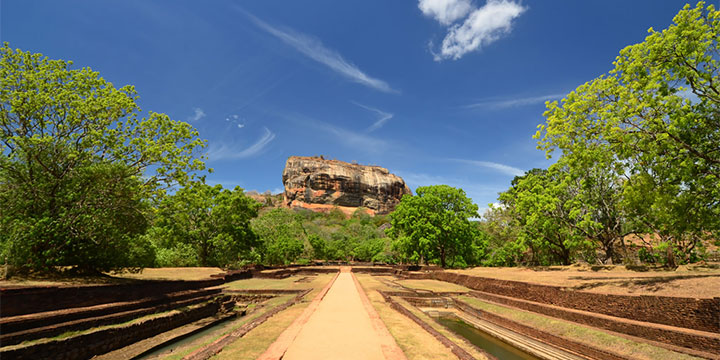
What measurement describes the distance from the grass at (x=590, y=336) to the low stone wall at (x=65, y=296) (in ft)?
51.1

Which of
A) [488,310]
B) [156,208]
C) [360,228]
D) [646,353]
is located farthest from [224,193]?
[360,228]

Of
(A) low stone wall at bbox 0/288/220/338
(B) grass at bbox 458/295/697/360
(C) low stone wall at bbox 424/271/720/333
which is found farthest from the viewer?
(C) low stone wall at bbox 424/271/720/333

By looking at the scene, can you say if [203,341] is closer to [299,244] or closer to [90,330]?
[90,330]

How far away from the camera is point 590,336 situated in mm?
8953

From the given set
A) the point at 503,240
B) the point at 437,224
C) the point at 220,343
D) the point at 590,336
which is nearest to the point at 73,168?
the point at 220,343

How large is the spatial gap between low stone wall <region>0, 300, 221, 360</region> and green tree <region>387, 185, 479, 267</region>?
23.4 metres

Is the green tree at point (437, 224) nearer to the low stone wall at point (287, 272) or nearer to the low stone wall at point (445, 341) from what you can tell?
the low stone wall at point (287, 272)

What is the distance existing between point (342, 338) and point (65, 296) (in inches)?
355

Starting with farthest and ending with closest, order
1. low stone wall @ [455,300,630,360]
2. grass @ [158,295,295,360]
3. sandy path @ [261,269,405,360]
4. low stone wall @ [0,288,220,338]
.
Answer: low stone wall @ [455,300,630,360] < grass @ [158,295,295,360] < low stone wall @ [0,288,220,338] < sandy path @ [261,269,405,360]

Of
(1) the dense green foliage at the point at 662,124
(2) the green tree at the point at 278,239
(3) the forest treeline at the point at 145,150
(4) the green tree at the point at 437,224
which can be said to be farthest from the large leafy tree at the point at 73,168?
(2) the green tree at the point at 278,239

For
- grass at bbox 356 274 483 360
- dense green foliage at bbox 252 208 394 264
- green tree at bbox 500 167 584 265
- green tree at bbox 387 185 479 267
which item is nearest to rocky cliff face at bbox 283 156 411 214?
dense green foliage at bbox 252 208 394 264

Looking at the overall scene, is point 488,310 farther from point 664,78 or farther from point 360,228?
point 360,228

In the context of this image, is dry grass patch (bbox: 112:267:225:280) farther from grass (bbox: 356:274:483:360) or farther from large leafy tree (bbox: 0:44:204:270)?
grass (bbox: 356:274:483:360)

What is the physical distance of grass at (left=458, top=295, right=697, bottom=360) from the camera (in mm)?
7176
